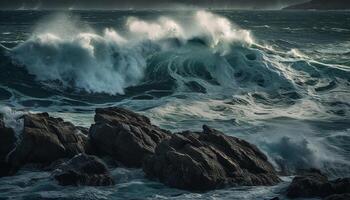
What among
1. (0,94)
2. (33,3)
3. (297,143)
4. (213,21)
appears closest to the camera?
(297,143)

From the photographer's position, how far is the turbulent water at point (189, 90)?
15.2 meters

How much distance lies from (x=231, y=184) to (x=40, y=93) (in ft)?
43.1

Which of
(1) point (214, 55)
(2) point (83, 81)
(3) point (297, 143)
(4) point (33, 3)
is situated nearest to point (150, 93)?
(2) point (83, 81)

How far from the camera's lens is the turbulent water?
15.2 m

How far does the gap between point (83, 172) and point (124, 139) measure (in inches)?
67.3

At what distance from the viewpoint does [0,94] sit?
2491 centimetres

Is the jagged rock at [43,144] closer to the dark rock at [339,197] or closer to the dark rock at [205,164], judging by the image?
the dark rock at [205,164]

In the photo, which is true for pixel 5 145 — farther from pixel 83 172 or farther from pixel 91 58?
pixel 91 58

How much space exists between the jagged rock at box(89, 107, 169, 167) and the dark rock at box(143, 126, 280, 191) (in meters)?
0.68

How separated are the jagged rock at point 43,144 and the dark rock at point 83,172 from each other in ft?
2.54

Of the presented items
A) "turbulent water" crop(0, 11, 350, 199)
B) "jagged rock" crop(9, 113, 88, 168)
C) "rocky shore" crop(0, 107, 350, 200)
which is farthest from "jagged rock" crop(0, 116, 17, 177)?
"turbulent water" crop(0, 11, 350, 199)

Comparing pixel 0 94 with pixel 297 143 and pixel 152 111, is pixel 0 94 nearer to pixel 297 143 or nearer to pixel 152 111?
pixel 152 111

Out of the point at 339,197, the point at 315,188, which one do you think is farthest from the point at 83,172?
the point at 339,197

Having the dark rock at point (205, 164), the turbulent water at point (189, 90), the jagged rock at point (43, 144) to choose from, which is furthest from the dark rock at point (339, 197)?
the jagged rock at point (43, 144)
